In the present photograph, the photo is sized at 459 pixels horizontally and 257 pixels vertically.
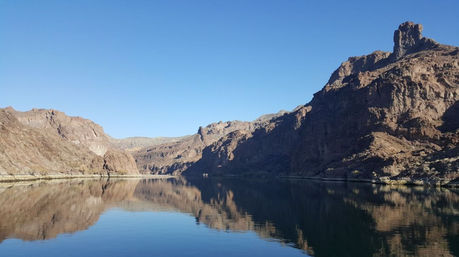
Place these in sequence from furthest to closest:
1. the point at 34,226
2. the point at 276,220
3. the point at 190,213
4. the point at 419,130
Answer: the point at 419,130, the point at 190,213, the point at 276,220, the point at 34,226

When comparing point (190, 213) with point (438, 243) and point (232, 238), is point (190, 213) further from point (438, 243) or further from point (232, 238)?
point (438, 243)

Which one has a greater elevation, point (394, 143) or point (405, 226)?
point (394, 143)

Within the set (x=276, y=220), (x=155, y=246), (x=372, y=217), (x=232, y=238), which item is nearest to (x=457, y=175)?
(x=372, y=217)

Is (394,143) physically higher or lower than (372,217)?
higher

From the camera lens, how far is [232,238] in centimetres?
4253

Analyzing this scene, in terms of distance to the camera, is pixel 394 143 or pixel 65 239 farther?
pixel 394 143

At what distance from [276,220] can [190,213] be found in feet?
56.6

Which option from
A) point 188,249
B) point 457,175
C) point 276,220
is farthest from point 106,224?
point 457,175

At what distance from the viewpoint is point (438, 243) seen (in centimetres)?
3741

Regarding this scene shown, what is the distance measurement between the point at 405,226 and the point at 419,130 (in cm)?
15323

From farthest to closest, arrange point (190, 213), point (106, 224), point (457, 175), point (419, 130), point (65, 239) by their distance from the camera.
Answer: point (419, 130) → point (457, 175) → point (190, 213) → point (106, 224) → point (65, 239)

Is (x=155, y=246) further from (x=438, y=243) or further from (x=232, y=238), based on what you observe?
(x=438, y=243)

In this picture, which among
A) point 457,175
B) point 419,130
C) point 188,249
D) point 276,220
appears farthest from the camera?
point 419,130

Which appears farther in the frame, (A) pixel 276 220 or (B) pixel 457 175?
(B) pixel 457 175
